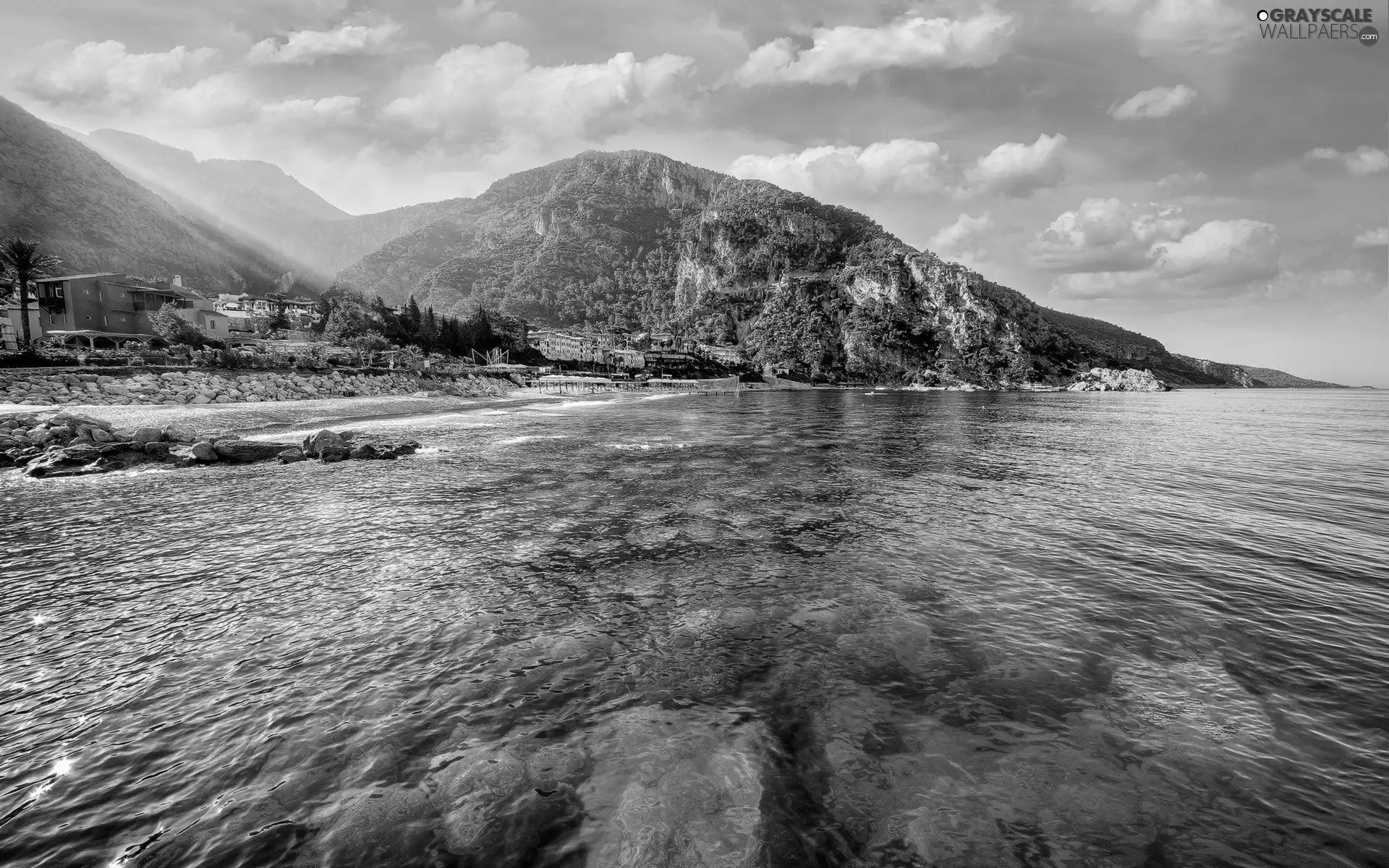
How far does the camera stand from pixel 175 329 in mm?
75750

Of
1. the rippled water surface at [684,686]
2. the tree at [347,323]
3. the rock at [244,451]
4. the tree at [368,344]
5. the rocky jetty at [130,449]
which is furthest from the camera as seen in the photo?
the tree at [347,323]

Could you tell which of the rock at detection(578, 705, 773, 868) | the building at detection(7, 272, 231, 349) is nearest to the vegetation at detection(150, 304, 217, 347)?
the building at detection(7, 272, 231, 349)

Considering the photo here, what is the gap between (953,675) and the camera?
8375 millimetres

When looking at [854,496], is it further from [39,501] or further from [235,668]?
[39,501]

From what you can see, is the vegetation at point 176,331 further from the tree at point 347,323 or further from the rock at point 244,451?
the rock at point 244,451

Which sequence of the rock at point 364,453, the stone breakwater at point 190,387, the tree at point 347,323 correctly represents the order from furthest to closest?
1. the tree at point 347,323
2. the stone breakwater at point 190,387
3. the rock at point 364,453

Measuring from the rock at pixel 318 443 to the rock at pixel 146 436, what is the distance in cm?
622

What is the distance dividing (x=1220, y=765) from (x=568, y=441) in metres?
33.7

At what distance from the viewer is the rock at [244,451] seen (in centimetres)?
2642

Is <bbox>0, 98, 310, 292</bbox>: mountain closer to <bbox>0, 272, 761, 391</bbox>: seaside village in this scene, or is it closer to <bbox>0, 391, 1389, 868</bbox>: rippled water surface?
<bbox>0, 272, 761, 391</bbox>: seaside village

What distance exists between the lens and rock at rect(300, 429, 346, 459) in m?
28.1

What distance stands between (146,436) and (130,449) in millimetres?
1303

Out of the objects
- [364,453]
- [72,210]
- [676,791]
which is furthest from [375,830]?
[72,210]

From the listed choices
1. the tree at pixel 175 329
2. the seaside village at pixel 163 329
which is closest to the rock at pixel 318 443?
the seaside village at pixel 163 329
